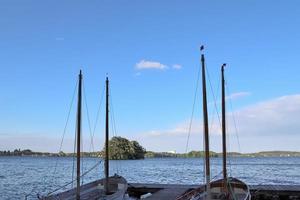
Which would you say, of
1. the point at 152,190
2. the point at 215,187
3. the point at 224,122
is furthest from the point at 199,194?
the point at 152,190

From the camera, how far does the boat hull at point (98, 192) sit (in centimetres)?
3134

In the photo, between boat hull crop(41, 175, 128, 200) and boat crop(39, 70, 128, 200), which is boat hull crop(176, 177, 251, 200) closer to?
boat hull crop(41, 175, 128, 200)

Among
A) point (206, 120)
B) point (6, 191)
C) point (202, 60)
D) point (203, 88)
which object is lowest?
point (6, 191)

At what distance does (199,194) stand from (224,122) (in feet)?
18.8

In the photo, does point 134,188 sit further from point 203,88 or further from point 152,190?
point 203,88

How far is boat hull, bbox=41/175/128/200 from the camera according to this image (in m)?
31.3

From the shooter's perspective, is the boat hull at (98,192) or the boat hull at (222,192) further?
the boat hull at (98,192)

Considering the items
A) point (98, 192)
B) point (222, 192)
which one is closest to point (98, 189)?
point (98, 192)

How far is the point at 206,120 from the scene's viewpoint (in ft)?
71.9

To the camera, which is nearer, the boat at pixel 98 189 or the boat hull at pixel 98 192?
the boat at pixel 98 189

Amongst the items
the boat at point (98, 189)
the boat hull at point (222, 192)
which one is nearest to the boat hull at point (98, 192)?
the boat at point (98, 189)

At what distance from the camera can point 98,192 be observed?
35.2 meters

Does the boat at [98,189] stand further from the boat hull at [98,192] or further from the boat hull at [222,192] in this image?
the boat hull at [222,192]

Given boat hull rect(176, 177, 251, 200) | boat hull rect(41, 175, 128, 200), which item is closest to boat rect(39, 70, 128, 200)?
boat hull rect(41, 175, 128, 200)
